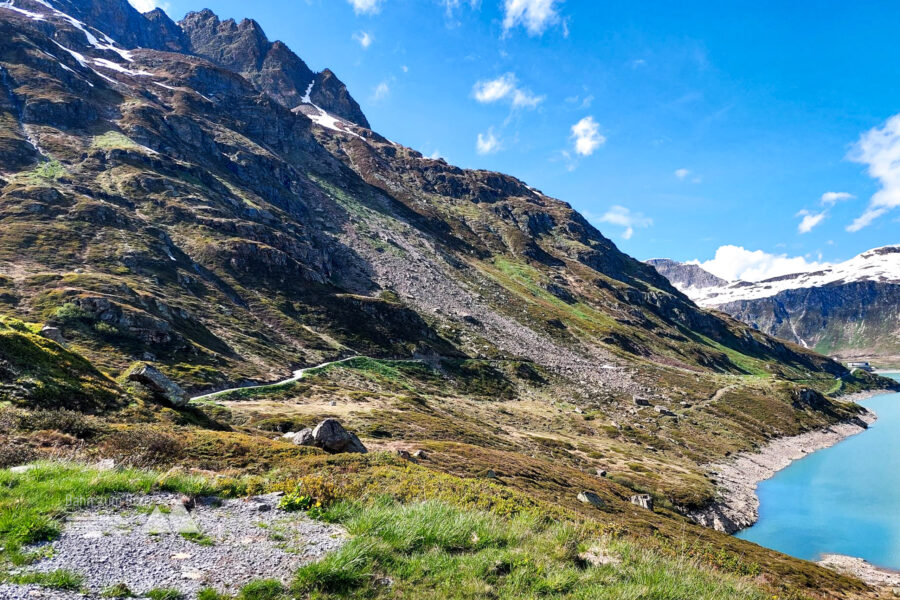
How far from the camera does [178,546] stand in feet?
26.2

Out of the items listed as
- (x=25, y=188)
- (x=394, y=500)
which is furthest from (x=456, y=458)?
(x=25, y=188)

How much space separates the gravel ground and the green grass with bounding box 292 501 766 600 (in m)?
0.78

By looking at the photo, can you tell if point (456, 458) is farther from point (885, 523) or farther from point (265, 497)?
point (885, 523)

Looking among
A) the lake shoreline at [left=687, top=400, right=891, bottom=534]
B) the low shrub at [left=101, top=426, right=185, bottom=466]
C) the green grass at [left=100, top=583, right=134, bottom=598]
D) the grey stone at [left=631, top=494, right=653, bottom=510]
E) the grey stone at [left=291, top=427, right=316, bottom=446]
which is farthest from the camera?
the lake shoreline at [left=687, top=400, right=891, bottom=534]

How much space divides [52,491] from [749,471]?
295ft

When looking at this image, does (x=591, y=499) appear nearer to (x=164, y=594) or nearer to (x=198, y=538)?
(x=198, y=538)

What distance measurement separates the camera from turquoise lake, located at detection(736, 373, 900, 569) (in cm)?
4456

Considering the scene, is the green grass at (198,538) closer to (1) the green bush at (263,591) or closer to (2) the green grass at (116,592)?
(2) the green grass at (116,592)

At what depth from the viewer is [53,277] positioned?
207ft

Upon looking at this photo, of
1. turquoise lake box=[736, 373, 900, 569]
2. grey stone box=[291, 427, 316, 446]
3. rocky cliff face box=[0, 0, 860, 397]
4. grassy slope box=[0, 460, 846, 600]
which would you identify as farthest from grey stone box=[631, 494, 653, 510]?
rocky cliff face box=[0, 0, 860, 397]

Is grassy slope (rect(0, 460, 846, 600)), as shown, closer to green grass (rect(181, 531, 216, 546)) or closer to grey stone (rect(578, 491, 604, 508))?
green grass (rect(181, 531, 216, 546))

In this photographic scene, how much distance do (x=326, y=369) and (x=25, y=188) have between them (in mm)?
85405

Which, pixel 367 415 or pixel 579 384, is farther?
pixel 579 384

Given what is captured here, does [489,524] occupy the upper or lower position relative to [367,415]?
upper
